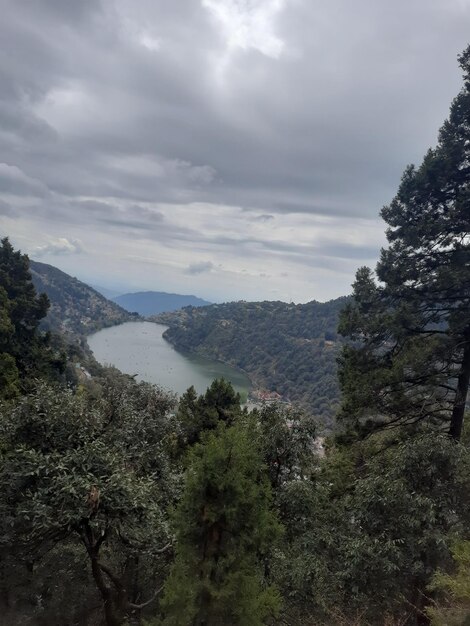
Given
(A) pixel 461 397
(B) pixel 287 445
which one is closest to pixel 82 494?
(B) pixel 287 445

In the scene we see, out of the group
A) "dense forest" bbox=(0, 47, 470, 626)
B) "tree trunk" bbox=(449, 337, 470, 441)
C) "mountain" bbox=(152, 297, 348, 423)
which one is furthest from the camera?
"mountain" bbox=(152, 297, 348, 423)

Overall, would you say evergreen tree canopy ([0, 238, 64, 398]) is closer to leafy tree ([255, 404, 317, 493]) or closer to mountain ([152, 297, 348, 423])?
leafy tree ([255, 404, 317, 493])

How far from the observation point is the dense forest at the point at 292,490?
207 inches

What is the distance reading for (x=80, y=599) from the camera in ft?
27.8

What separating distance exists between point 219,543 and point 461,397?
20.2ft

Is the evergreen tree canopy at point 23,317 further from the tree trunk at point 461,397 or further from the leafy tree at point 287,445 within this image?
the tree trunk at point 461,397

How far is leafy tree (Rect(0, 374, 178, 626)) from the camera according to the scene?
6227mm

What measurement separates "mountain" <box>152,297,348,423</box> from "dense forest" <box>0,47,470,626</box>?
71278 millimetres

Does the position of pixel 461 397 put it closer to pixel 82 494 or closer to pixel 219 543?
pixel 219 543

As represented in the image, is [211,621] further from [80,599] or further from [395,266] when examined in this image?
[395,266]

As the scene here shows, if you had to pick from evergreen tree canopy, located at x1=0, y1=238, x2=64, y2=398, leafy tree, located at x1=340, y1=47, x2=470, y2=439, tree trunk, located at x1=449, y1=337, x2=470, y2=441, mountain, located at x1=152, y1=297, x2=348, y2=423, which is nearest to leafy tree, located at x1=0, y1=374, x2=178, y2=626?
leafy tree, located at x1=340, y1=47, x2=470, y2=439

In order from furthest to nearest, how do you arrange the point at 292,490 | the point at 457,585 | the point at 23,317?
the point at 23,317 < the point at 292,490 < the point at 457,585

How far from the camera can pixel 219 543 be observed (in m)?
5.25

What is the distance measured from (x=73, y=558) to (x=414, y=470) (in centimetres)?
748
